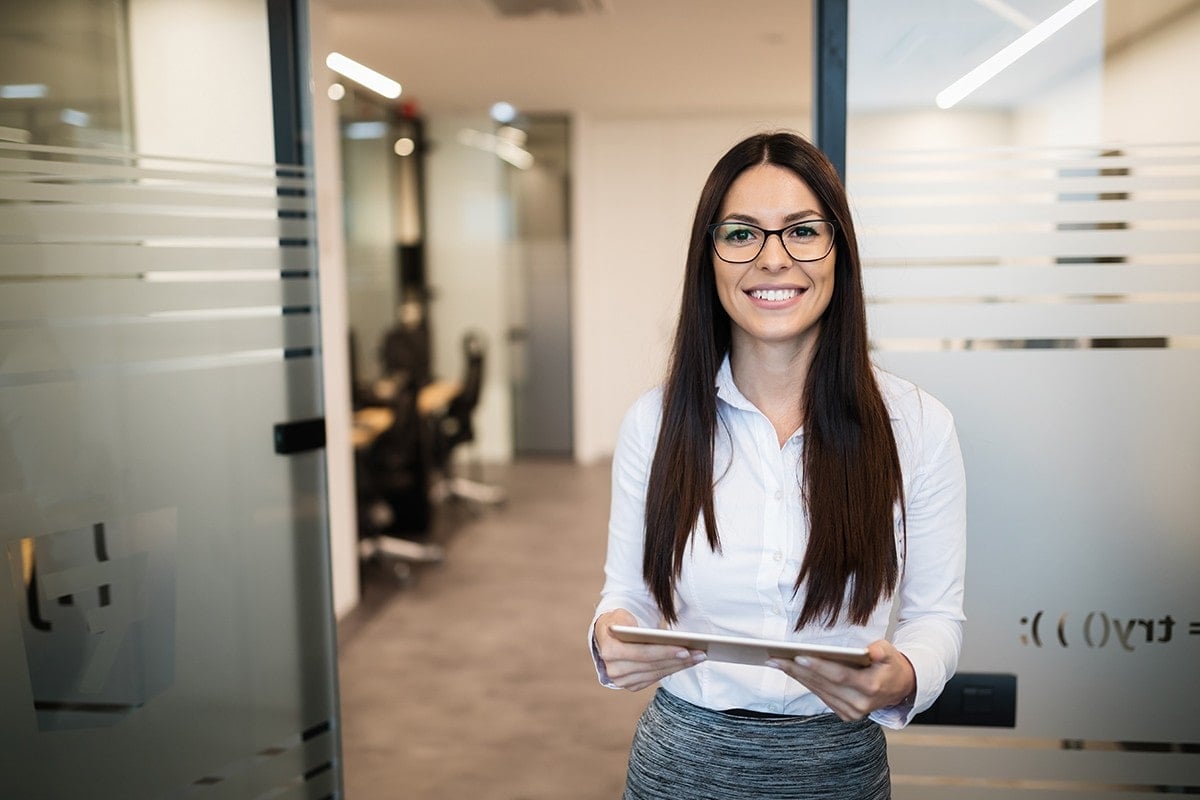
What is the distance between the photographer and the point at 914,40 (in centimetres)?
204

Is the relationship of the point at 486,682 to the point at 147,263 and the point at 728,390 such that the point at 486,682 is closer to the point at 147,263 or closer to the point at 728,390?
the point at 147,263

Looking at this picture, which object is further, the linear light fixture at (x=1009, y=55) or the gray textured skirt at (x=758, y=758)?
the linear light fixture at (x=1009, y=55)

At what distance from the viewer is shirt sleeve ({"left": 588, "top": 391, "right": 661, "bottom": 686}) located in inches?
59.7

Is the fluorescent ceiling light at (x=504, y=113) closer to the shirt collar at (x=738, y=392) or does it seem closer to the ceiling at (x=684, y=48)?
the ceiling at (x=684, y=48)

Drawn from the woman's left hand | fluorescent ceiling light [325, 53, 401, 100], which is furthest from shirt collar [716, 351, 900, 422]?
fluorescent ceiling light [325, 53, 401, 100]

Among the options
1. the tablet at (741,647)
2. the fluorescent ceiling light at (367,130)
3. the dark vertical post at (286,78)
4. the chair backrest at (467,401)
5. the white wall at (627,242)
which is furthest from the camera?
the white wall at (627,242)

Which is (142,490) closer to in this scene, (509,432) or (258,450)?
(258,450)

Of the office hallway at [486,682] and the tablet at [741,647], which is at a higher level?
the tablet at [741,647]

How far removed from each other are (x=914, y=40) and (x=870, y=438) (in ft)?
3.38

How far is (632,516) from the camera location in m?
1.52

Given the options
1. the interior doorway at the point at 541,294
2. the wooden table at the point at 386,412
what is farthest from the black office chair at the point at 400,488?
the interior doorway at the point at 541,294

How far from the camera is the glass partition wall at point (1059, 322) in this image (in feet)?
6.55

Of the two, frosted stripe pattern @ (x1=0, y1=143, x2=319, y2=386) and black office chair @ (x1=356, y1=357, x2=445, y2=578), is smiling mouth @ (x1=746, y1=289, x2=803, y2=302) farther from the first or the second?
black office chair @ (x1=356, y1=357, x2=445, y2=578)

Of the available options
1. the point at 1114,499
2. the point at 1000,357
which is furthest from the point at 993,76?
the point at 1114,499
